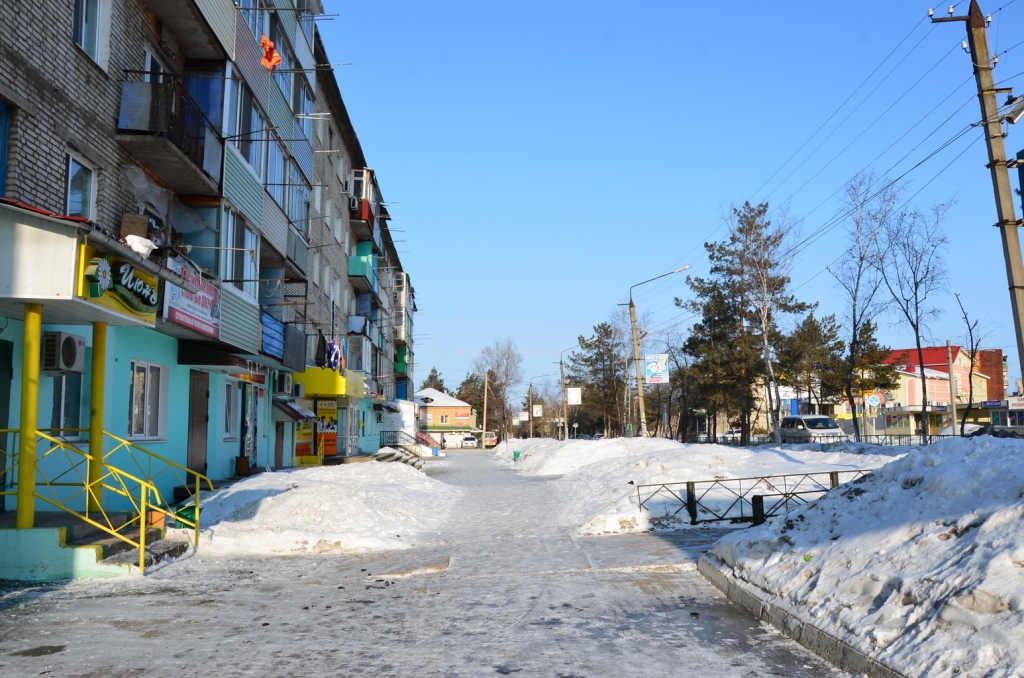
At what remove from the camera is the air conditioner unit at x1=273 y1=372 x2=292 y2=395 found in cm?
2683

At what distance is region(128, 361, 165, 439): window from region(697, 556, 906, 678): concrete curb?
10742 millimetres

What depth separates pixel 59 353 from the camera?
12.1 metres

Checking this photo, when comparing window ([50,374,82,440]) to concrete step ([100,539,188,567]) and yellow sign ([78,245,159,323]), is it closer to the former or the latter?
yellow sign ([78,245,159,323])

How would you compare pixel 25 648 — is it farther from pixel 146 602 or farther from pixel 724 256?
pixel 724 256

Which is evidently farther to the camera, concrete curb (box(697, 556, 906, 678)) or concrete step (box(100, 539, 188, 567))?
concrete step (box(100, 539, 188, 567))

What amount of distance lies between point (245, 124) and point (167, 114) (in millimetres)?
5128

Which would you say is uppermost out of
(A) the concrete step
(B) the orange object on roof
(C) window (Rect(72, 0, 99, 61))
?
(B) the orange object on roof

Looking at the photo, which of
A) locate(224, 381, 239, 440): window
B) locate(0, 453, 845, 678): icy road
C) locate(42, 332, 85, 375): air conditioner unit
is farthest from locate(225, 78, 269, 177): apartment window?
locate(0, 453, 845, 678): icy road

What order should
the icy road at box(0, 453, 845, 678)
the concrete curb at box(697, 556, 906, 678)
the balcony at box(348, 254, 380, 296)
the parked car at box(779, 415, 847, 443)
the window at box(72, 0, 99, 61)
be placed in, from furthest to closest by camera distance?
the parked car at box(779, 415, 847, 443) → the balcony at box(348, 254, 380, 296) → the window at box(72, 0, 99, 61) → the icy road at box(0, 453, 845, 678) → the concrete curb at box(697, 556, 906, 678)

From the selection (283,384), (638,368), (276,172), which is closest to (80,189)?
(276,172)

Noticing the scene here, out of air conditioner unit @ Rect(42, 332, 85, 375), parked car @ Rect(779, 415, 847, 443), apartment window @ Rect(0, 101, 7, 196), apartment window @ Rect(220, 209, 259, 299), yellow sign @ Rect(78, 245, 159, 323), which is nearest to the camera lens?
yellow sign @ Rect(78, 245, 159, 323)

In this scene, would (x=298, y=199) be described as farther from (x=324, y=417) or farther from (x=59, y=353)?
(x=59, y=353)

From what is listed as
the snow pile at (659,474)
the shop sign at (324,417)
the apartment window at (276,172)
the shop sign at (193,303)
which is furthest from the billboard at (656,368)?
the shop sign at (193,303)

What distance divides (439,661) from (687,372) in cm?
5633
